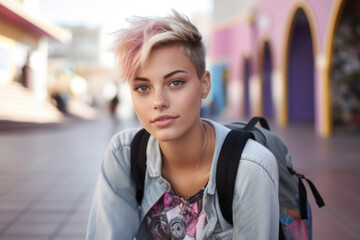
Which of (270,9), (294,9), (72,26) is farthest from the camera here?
(72,26)

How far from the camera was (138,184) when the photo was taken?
48.8 inches

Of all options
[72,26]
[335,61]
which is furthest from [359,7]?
[72,26]

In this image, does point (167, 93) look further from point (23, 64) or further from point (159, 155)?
point (23, 64)

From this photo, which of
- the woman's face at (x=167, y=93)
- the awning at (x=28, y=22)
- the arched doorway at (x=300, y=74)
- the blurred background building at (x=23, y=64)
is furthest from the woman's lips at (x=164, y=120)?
the arched doorway at (x=300, y=74)

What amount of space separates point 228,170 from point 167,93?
0.32 m

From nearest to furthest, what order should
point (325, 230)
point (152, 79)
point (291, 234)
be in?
→ 1. point (152, 79)
2. point (291, 234)
3. point (325, 230)

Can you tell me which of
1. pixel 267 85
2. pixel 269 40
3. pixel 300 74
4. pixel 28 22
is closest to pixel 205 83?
pixel 300 74

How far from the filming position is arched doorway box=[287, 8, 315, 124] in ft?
40.0

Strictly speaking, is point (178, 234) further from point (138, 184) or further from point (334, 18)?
point (334, 18)

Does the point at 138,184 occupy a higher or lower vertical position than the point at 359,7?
lower

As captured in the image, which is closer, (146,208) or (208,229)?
(208,229)

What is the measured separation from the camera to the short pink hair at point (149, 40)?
3.51 feet

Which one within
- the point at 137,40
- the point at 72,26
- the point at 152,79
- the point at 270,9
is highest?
the point at 72,26

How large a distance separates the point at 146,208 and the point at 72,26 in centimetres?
4382
